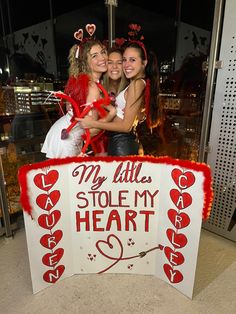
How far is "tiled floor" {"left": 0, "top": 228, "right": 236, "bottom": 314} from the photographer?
147 centimetres

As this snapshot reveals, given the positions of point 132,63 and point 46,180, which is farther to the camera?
point 132,63

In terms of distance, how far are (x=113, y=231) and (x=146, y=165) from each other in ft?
1.68

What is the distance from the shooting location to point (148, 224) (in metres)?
1.57

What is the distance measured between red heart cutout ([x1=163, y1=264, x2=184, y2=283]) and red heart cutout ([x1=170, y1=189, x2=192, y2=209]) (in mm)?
463

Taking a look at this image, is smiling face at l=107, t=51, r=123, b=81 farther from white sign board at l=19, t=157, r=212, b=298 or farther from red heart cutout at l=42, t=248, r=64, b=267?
red heart cutout at l=42, t=248, r=64, b=267

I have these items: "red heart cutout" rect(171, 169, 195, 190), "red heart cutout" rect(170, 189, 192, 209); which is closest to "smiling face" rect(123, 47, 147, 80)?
"red heart cutout" rect(171, 169, 195, 190)

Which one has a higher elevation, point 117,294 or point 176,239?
point 176,239

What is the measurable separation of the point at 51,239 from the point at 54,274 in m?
0.28

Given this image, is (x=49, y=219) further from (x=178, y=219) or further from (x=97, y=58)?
(x=97, y=58)

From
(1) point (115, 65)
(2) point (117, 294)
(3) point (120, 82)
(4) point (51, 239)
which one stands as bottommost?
(2) point (117, 294)

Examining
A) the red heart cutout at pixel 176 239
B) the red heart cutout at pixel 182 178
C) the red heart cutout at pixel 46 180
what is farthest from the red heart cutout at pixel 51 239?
the red heart cutout at pixel 182 178

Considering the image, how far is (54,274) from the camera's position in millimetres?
1622

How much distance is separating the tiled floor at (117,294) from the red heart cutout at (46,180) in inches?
28.8

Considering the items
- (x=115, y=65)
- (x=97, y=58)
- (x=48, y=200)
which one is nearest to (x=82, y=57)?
(x=97, y=58)
